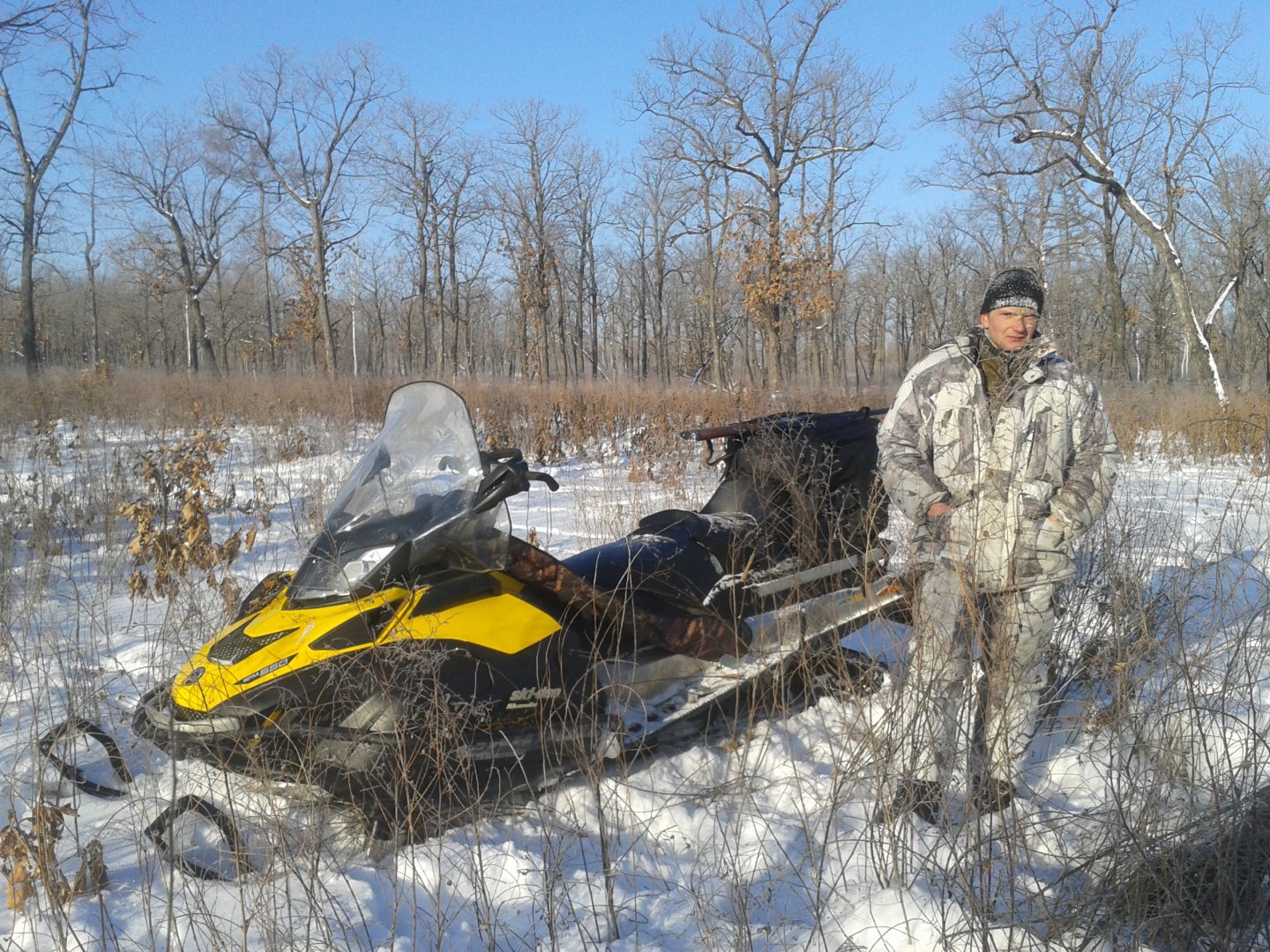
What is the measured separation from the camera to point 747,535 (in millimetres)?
3469

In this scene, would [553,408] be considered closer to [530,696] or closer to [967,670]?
[530,696]

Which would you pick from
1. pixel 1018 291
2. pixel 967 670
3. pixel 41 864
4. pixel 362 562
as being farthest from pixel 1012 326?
pixel 41 864

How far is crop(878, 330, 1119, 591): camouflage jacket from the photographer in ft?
8.53

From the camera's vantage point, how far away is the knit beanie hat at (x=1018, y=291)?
2744 mm

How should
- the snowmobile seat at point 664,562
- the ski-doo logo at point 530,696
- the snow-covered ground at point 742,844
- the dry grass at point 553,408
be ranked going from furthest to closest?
the dry grass at point 553,408
the snowmobile seat at point 664,562
the ski-doo logo at point 530,696
the snow-covered ground at point 742,844

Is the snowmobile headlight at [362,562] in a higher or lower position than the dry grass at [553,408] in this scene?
lower

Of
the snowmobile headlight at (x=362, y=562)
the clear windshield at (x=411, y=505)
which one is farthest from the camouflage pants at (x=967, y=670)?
the snowmobile headlight at (x=362, y=562)

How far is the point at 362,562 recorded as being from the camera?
2605mm

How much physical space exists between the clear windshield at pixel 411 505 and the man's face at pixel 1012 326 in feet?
5.59

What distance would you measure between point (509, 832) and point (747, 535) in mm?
1454

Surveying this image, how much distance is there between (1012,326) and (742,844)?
5.99 feet

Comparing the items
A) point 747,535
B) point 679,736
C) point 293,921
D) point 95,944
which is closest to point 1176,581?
point 747,535

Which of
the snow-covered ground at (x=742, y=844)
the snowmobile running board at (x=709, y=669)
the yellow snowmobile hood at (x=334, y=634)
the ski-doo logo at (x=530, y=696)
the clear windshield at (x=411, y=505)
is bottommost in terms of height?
the snow-covered ground at (x=742, y=844)

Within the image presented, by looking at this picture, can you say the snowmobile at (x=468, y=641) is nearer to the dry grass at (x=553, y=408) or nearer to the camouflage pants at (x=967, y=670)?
the camouflage pants at (x=967, y=670)
